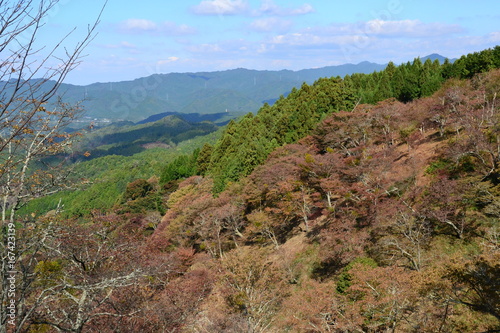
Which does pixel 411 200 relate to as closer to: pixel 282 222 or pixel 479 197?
pixel 479 197

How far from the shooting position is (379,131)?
32.1 meters

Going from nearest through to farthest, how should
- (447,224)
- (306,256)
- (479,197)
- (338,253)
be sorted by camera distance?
(479,197)
(447,224)
(338,253)
(306,256)

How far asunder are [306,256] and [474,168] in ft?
41.8

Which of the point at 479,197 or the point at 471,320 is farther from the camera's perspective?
the point at 479,197

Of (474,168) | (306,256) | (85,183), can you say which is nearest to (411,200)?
(474,168)

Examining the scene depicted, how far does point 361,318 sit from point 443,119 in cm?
2175

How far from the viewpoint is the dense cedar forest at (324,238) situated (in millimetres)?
8969

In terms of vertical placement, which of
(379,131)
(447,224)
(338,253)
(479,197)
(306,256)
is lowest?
(306,256)

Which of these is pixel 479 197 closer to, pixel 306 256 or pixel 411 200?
pixel 411 200

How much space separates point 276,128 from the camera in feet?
135

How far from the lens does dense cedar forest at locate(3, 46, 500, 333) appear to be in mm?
8969

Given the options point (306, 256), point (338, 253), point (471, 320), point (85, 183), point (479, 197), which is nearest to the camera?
point (85, 183)

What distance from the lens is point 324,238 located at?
22.1 metres

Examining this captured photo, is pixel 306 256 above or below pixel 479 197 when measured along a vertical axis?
below
